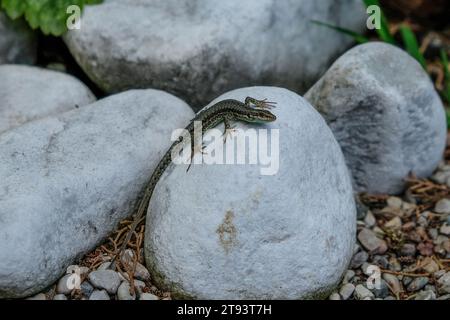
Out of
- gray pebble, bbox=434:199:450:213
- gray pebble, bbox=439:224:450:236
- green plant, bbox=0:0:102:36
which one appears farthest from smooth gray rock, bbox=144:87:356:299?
green plant, bbox=0:0:102:36

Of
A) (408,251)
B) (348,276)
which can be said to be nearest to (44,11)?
(348,276)

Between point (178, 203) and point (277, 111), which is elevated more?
point (277, 111)

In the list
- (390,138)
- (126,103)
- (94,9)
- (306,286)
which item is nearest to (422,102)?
(390,138)

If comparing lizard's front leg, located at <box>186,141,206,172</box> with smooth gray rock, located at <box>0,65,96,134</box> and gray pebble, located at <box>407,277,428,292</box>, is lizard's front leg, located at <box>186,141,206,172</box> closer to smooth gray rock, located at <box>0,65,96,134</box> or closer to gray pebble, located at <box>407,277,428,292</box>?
smooth gray rock, located at <box>0,65,96,134</box>

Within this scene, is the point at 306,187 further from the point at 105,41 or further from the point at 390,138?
the point at 105,41

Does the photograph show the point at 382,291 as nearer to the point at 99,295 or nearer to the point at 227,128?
the point at 227,128

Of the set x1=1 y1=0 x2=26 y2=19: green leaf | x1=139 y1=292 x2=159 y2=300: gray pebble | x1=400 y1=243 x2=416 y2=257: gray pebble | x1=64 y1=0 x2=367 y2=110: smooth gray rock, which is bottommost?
x1=139 y1=292 x2=159 y2=300: gray pebble
